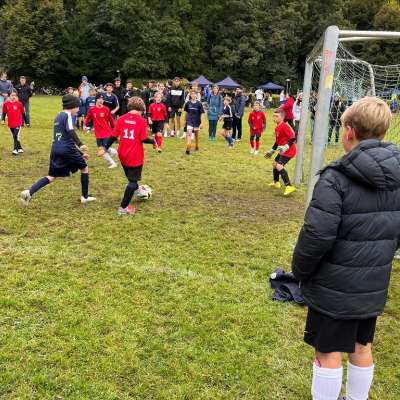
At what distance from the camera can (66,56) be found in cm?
5428

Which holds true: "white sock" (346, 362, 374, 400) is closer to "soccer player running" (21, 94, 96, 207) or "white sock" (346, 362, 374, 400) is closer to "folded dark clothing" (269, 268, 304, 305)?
"folded dark clothing" (269, 268, 304, 305)

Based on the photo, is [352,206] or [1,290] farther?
[1,290]

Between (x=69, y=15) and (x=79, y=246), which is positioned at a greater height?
(x=69, y=15)

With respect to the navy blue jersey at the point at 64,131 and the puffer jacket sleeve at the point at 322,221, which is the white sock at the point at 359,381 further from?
the navy blue jersey at the point at 64,131

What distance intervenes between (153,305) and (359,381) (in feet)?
7.07

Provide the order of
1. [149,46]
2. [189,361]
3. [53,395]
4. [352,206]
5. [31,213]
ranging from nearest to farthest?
[352,206]
[53,395]
[189,361]
[31,213]
[149,46]

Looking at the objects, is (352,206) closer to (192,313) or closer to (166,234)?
(192,313)

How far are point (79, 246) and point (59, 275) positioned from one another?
0.93 m

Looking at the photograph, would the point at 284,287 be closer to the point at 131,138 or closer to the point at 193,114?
the point at 131,138

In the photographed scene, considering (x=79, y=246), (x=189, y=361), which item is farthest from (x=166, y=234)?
(x=189, y=361)

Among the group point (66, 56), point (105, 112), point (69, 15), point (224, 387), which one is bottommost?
point (224, 387)

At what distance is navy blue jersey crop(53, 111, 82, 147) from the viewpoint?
23.5ft

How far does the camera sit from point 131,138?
7.17 m

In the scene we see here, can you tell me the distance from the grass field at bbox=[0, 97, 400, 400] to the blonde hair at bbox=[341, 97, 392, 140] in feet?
6.42
